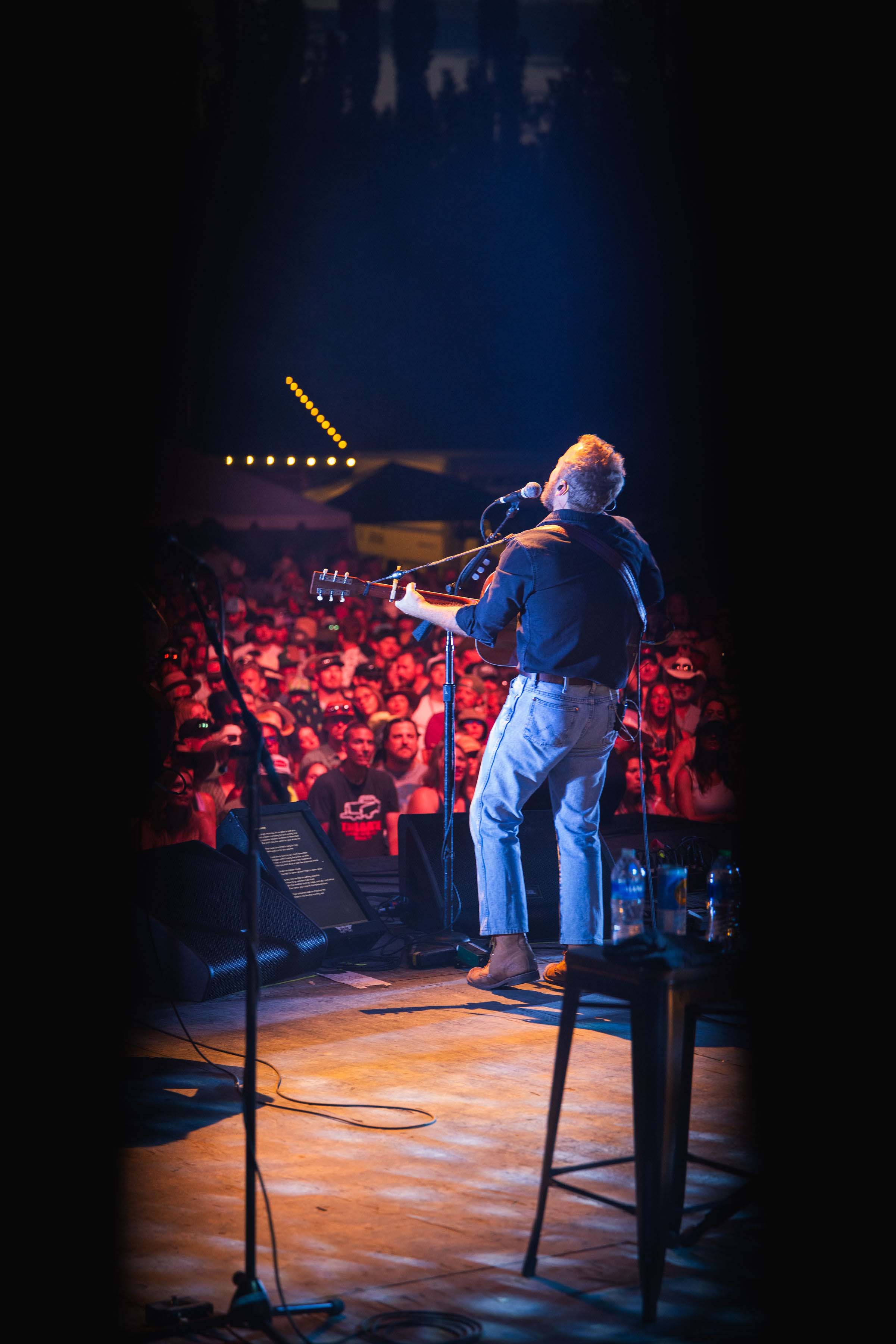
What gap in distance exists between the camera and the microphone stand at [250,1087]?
2.18 meters

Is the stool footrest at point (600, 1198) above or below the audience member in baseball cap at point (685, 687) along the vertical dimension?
below

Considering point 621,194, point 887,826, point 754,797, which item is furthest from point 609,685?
point 621,194

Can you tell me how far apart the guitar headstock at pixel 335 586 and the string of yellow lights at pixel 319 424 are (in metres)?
17.2

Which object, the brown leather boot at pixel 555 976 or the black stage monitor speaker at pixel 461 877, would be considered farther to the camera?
the black stage monitor speaker at pixel 461 877

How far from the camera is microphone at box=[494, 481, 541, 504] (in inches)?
199

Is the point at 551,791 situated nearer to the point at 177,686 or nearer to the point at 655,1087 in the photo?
the point at 655,1087

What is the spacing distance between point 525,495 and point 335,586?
38.0 inches

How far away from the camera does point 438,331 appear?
22484 mm

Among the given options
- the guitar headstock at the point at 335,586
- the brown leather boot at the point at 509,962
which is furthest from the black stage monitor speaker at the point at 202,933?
the guitar headstock at the point at 335,586

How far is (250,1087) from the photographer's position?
7.64 ft

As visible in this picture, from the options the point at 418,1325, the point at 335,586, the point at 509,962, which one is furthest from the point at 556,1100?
the point at 335,586

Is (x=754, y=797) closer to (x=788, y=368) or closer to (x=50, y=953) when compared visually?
(x=788, y=368)

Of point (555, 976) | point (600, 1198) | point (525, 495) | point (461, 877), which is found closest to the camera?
point (600, 1198)

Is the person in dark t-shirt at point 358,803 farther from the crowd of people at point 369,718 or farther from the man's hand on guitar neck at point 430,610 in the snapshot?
the man's hand on guitar neck at point 430,610
